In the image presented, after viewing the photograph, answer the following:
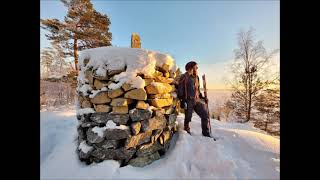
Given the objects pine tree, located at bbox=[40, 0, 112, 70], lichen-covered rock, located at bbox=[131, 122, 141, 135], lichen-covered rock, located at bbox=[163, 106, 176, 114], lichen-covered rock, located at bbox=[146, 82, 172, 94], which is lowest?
lichen-covered rock, located at bbox=[131, 122, 141, 135]

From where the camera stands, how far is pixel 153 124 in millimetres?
3738

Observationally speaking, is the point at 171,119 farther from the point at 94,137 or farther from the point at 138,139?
the point at 94,137

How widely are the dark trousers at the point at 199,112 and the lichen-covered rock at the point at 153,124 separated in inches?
32.0

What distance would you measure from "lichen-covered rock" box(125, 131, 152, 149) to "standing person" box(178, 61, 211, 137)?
4.21ft

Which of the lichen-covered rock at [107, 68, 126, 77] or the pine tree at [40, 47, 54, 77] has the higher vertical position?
the pine tree at [40, 47, 54, 77]

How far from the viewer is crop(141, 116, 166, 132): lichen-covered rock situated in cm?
361

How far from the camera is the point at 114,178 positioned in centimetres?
305

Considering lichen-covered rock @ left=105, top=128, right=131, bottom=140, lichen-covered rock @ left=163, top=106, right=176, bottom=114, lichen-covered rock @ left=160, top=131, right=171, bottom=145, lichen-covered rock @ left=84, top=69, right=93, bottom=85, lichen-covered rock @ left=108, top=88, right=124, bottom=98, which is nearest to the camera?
lichen-covered rock @ left=105, top=128, right=131, bottom=140

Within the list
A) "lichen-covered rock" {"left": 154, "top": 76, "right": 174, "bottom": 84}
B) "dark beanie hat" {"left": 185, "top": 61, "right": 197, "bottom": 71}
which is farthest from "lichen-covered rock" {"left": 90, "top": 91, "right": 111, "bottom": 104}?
"dark beanie hat" {"left": 185, "top": 61, "right": 197, "bottom": 71}

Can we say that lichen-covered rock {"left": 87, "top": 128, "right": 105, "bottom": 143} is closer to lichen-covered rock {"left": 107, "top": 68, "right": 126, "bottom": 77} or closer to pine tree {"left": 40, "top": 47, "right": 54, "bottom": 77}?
lichen-covered rock {"left": 107, "top": 68, "right": 126, "bottom": 77}

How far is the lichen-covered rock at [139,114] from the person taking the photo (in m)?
3.52
